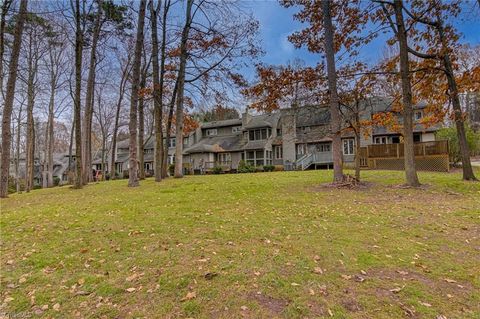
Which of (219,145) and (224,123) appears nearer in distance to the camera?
(219,145)

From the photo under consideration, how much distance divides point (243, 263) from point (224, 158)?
31.4 meters

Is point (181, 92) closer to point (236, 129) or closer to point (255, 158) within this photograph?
point (255, 158)

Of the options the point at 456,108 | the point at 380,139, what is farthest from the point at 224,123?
the point at 456,108

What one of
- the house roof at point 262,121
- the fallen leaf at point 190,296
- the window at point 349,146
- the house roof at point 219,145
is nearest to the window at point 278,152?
the house roof at point 262,121

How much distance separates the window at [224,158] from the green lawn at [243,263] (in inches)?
1092

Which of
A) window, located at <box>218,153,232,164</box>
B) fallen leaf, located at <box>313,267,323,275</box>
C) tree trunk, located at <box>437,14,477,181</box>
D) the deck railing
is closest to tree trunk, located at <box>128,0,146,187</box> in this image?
fallen leaf, located at <box>313,267,323,275</box>

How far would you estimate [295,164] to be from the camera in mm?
29266

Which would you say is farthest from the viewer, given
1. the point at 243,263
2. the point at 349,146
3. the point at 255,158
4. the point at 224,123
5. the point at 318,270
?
the point at 224,123

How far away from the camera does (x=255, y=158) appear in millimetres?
32656

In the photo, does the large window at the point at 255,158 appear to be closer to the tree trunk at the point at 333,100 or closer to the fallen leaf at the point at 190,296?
the tree trunk at the point at 333,100

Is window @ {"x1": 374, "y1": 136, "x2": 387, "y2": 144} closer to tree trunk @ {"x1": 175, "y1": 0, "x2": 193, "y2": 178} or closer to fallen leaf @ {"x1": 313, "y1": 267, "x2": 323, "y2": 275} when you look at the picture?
tree trunk @ {"x1": 175, "y1": 0, "x2": 193, "y2": 178}

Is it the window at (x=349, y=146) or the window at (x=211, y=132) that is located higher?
the window at (x=211, y=132)

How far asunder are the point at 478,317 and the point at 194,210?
17.3 feet

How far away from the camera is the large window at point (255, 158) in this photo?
32438 mm
